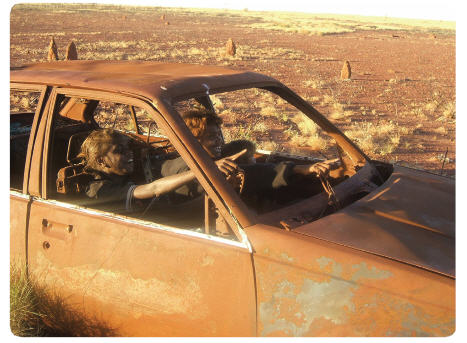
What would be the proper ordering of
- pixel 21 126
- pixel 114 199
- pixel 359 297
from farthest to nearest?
pixel 21 126
pixel 114 199
pixel 359 297

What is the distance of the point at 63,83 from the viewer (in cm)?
294

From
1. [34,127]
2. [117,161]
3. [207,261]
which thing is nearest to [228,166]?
[207,261]

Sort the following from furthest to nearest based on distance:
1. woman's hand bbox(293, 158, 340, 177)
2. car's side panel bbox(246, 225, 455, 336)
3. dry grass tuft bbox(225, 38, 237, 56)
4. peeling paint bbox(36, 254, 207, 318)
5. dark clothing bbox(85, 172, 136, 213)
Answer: dry grass tuft bbox(225, 38, 237, 56) < woman's hand bbox(293, 158, 340, 177) < dark clothing bbox(85, 172, 136, 213) < peeling paint bbox(36, 254, 207, 318) < car's side panel bbox(246, 225, 455, 336)

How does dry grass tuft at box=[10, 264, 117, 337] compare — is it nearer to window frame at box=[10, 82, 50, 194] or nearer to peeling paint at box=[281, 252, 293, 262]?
window frame at box=[10, 82, 50, 194]

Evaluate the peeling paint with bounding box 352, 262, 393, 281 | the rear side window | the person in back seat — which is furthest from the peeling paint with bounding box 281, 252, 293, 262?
the rear side window

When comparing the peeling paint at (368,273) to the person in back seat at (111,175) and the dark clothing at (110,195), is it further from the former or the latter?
the dark clothing at (110,195)

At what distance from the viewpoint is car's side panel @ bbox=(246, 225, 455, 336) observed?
2.10m

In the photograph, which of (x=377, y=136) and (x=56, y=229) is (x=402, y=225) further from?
(x=377, y=136)

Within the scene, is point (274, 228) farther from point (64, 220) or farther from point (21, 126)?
point (21, 126)

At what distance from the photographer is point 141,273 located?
8.25ft

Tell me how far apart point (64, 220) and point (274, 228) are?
1.22m

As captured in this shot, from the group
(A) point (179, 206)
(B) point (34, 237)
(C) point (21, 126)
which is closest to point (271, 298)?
(A) point (179, 206)

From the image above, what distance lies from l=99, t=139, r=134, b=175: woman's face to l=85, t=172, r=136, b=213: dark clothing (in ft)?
0.64

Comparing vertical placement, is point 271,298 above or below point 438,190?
below
